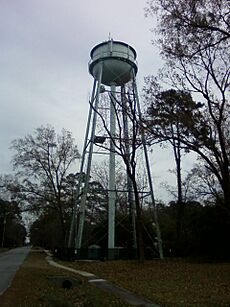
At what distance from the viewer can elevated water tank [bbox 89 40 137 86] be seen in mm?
36531

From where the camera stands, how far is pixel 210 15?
15.0 meters

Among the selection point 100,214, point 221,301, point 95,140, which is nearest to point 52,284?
point 221,301

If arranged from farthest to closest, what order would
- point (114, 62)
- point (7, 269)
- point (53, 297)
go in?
1. point (114, 62)
2. point (7, 269)
3. point (53, 297)

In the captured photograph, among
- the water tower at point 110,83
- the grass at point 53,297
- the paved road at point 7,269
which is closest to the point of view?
the grass at point 53,297

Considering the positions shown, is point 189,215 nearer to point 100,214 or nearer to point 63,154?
point 63,154

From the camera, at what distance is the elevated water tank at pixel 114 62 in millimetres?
36531

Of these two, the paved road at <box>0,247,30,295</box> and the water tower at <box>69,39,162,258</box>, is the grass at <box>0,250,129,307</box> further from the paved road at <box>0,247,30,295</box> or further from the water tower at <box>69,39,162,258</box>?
the water tower at <box>69,39,162,258</box>

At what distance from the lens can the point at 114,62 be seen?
36.5 m

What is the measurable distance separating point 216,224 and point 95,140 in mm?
11489

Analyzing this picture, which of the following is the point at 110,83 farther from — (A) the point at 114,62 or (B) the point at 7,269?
(B) the point at 7,269

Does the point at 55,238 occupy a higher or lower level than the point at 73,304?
higher

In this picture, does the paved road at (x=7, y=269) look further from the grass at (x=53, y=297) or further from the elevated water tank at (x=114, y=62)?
the elevated water tank at (x=114, y=62)

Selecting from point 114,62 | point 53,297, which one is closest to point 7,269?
point 53,297

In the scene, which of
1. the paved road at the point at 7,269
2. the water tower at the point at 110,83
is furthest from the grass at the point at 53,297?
the water tower at the point at 110,83
